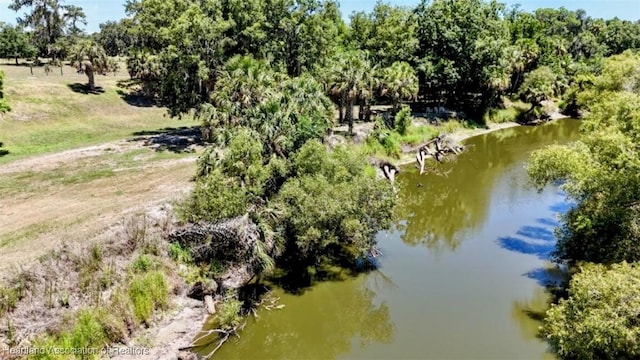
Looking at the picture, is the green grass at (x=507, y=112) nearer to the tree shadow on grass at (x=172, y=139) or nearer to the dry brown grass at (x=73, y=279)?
the tree shadow on grass at (x=172, y=139)

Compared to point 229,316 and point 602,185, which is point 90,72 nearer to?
point 229,316

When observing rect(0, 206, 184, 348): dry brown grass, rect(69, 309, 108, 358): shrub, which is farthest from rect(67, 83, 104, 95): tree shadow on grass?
rect(69, 309, 108, 358): shrub

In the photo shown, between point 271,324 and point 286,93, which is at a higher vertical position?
point 286,93

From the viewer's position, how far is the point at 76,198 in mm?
25453

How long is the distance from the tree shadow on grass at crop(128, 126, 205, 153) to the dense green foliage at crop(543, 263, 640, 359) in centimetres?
2789

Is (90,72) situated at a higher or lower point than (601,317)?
higher

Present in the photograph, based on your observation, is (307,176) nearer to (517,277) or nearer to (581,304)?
(517,277)

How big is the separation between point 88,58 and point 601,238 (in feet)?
173

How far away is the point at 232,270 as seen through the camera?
66.8ft

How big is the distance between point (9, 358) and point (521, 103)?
198 feet

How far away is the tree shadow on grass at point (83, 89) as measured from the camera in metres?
51.9

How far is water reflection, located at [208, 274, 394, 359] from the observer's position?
16531mm

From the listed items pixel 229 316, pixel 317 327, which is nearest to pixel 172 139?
pixel 229 316

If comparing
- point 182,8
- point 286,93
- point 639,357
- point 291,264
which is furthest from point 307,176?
point 182,8
